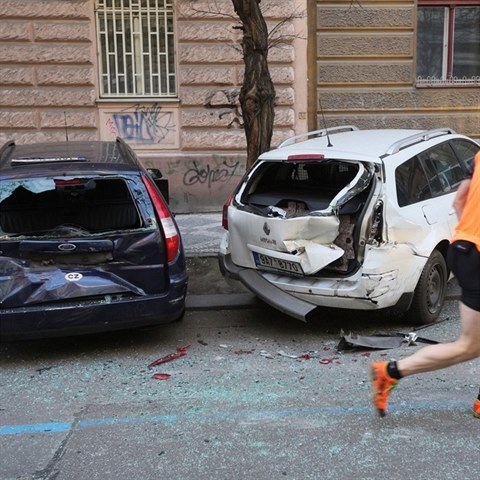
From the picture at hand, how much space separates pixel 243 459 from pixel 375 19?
29.7 feet

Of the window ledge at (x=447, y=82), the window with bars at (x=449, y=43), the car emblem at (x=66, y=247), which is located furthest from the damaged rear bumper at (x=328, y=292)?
the window with bars at (x=449, y=43)

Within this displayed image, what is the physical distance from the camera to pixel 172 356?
4664 millimetres

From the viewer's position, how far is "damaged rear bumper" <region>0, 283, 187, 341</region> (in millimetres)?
4301

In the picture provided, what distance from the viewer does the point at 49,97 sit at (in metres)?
9.94

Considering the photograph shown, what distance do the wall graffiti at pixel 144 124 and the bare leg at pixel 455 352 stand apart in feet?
25.1

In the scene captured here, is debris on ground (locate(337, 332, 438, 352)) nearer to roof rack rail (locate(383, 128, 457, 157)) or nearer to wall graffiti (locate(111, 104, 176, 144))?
roof rack rail (locate(383, 128, 457, 157))

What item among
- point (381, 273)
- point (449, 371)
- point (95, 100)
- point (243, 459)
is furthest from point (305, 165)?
point (95, 100)

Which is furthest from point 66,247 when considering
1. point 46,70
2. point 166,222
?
point 46,70

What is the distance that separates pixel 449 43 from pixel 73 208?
8.21 m

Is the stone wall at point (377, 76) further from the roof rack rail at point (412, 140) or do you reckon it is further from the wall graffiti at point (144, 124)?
the roof rack rail at point (412, 140)

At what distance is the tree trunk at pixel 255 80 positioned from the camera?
6.44 metres

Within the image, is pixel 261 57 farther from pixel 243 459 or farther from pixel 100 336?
pixel 243 459

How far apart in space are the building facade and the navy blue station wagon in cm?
538

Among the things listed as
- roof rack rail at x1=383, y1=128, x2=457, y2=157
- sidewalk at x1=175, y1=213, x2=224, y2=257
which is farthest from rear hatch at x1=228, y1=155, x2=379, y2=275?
sidewalk at x1=175, y1=213, x2=224, y2=257
